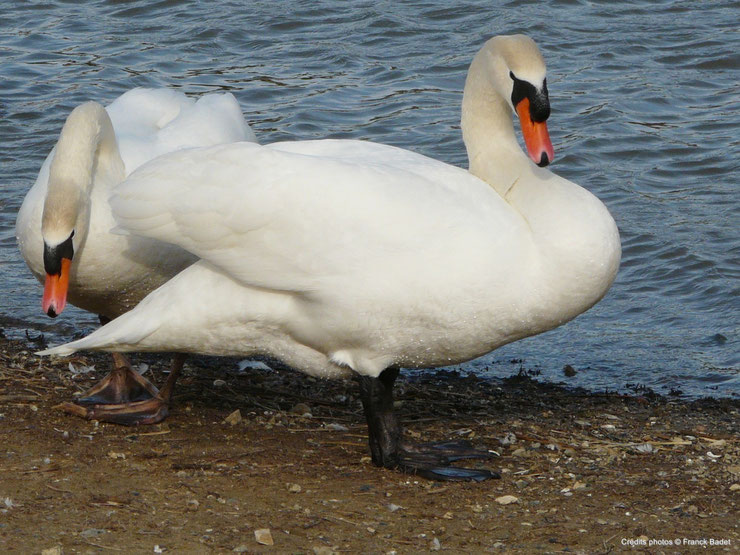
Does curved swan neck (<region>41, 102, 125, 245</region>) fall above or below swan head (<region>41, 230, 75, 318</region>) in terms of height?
above

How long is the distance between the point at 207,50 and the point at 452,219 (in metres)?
7.70

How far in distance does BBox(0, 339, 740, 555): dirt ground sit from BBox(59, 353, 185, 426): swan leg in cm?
6

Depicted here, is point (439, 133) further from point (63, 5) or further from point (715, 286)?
point (63, 5)

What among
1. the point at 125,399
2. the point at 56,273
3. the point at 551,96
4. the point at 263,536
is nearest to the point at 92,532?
the point at 263,536

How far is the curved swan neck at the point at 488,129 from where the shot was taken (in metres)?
4.75

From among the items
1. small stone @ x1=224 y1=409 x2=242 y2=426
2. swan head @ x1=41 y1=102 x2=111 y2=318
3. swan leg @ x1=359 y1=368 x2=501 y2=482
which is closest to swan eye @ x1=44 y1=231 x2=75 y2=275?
swan head @ x1=41 y1=102 x2=111 y2=318

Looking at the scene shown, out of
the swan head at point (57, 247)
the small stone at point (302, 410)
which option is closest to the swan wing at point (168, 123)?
the swan head at point (57, 247)

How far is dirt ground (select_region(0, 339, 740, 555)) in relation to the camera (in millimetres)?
4008

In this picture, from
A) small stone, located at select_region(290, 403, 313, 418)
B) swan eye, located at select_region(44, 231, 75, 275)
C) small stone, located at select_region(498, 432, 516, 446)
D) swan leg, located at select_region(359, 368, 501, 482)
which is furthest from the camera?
small stone, located at select_region(290, 403, 313, 418)

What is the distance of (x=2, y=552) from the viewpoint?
3.73 meters

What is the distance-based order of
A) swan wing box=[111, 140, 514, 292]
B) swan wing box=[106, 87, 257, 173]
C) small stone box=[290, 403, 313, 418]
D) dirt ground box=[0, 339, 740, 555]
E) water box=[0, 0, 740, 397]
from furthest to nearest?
water box=[0, 0, 740, 397], swan wing box=[106, 87, 257, 173], small stone box=[290, 403, 313, 418], swan wing box=[111, 140, 514, 292], dirt ground box=[0, 339, 740, 555]

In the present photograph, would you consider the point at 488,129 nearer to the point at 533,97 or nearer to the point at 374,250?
the point at 533,97

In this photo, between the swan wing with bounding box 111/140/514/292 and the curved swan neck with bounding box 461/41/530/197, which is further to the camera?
the curved swan neck with bounding box 461/41/530/197

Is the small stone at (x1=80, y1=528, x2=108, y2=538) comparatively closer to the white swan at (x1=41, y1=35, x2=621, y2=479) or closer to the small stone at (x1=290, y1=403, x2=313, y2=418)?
the white swan at (x1=41, y1=35, x2=621, y2=479)
